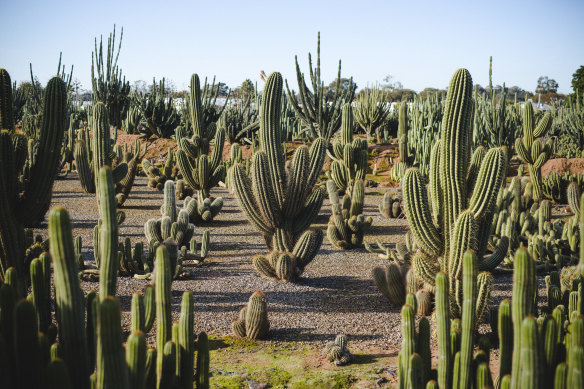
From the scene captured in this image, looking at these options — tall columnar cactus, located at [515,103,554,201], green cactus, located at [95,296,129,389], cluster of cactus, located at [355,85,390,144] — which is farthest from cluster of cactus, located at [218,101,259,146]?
green cactus, located at [95,296,129,389]

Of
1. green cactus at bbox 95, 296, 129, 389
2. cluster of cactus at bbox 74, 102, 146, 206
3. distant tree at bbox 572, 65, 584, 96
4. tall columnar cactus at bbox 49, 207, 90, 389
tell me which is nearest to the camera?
green cactus at bbox 95, 296, 129, 389

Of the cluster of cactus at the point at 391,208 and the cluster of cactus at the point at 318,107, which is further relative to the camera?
the cluster of cactus at the point at 318,107

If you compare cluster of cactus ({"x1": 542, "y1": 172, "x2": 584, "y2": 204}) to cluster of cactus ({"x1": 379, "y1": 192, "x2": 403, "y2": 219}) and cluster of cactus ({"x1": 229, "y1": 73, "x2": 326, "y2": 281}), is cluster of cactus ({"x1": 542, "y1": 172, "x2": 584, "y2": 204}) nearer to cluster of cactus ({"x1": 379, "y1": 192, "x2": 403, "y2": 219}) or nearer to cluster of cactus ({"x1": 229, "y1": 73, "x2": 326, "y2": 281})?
cluster of cactus ({"x1": 379, "y1": 192, "x2": 403, "y2": 219})

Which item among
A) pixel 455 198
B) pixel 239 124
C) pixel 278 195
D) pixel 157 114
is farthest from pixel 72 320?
pixel 239 124

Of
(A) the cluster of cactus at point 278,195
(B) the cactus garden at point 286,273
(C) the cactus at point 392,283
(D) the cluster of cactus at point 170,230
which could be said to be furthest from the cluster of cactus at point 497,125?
(C) the cactus at point 392,283

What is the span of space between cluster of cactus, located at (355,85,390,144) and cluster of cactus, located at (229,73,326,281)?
42.3 ft

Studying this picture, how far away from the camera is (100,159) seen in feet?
25.9

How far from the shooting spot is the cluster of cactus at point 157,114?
58.7ft

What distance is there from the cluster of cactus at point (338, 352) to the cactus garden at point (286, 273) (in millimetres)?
18

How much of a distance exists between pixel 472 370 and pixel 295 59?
437 inches

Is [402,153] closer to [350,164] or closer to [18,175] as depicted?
[350,164]

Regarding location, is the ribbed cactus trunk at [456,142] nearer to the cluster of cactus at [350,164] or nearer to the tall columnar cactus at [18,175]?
the tall columnar cactus at [18,175]

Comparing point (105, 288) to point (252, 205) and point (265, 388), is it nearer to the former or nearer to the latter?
point (265, 388)

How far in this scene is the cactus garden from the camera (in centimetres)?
244
